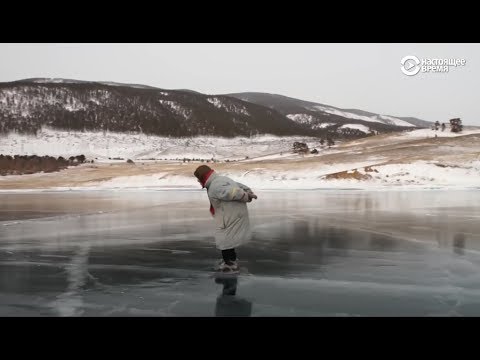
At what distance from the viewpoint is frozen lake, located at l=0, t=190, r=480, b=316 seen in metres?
5.53

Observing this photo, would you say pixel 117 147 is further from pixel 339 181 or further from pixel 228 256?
pixel 228 256

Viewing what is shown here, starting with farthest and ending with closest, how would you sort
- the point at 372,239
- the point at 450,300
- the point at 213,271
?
Answer: the point at 372,239, the point at 213,271, the point at 450,300

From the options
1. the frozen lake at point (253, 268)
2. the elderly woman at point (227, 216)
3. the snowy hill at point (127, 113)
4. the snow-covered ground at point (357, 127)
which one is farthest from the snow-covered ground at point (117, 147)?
the elderly woman at point (227, 216)

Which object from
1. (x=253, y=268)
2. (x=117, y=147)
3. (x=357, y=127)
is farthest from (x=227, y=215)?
(x=357, y=127)

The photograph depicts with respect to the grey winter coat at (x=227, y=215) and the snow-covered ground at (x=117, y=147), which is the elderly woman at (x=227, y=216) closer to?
the grey winter coat at (x=227, y=215)

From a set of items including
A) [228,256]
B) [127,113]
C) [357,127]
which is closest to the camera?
[228,256]

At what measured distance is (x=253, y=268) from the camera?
25.4 feet

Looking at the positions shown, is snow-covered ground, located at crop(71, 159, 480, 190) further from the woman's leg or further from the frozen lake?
the woman's leg

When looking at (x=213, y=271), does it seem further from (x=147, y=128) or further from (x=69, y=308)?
(x=147, y=128)

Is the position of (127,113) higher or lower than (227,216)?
higher

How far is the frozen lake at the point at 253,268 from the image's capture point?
5.53m
